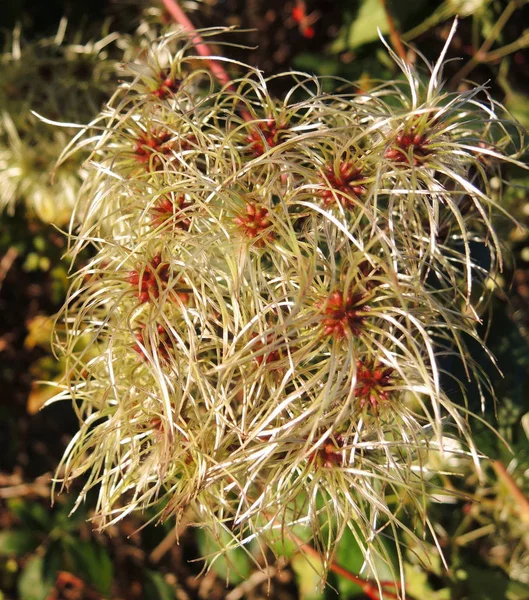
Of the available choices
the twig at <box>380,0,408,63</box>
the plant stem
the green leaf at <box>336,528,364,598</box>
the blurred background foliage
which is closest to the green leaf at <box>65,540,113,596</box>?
the blurred background foliage

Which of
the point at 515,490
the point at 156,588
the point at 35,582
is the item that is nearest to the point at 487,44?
the point at 515,490

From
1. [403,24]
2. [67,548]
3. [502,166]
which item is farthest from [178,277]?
[403,24]

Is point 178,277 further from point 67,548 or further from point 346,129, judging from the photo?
point 67,548

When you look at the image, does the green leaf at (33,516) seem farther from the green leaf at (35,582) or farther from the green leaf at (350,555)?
the green leaf at (350,555)

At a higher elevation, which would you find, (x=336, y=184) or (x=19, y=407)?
(x=336, y=184)

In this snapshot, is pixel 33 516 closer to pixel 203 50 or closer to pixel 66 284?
pixel 66 284

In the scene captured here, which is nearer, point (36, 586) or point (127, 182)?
point (127, 182)
